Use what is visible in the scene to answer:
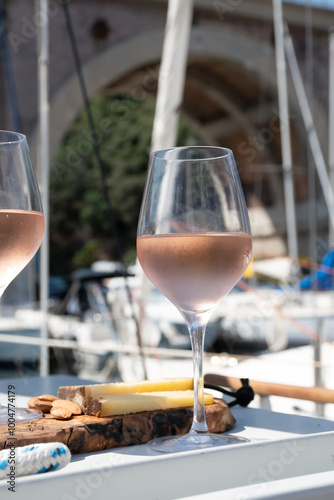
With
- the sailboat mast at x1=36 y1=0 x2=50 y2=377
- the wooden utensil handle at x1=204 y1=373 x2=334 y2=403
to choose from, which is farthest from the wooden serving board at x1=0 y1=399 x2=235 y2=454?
the sailboat mast at x1=36 y1=0 x2=50 y2=377

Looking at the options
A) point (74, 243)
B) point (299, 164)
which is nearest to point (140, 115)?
point (74, 243)

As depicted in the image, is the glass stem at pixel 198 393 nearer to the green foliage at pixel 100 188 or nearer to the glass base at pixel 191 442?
the glass base at pixel 191 442

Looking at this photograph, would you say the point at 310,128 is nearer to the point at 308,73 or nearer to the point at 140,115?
the point at 308,73

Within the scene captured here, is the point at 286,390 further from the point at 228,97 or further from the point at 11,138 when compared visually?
the point at 228,97

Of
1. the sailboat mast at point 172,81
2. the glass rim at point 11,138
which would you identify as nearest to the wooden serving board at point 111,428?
the glass rim at point 11,138

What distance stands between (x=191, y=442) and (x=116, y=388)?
0.43 ft

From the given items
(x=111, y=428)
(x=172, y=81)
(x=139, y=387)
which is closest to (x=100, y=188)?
(x=172, y=81)

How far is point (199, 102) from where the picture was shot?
1725cm

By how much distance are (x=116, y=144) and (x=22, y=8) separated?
12.8 meters

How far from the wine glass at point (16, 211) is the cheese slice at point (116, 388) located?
43 mm

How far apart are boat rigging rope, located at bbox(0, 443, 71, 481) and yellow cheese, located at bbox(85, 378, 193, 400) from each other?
163mm

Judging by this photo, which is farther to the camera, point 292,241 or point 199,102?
point 199,102

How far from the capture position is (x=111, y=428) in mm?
591

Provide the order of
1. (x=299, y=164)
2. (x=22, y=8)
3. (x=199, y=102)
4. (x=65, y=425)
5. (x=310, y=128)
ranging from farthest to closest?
1. (x=199, y=102)
2. (x=299, y=164)
3. (x=22, y=8)
4. (x=310, y=128)
5. (x=65, y=425)
